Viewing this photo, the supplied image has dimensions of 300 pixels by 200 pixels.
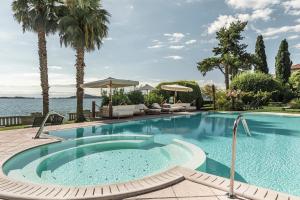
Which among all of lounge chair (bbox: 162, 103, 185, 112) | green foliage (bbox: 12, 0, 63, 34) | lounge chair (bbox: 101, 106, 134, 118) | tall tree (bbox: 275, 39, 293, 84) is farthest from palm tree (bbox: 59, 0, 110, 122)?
tall tree (bbox: 275, 39, 293, 84)

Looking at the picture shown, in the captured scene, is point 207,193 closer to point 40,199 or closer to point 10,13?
point 40,199

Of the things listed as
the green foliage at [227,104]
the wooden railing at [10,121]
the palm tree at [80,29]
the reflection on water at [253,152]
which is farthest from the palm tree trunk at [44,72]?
the green foliage at [227,104]

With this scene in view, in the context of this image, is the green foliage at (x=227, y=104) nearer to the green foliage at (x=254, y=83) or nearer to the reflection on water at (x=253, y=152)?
the green foliage at (x=254, y=83)

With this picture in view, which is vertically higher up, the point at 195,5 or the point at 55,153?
the point at 195,5

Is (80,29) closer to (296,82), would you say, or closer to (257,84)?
(257,84)

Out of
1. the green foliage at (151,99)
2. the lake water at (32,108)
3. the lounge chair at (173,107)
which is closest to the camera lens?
the lounge chair at (173,107)

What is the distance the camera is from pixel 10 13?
50.0 feet

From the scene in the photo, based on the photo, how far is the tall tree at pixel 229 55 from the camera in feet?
107

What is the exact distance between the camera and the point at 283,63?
125 ft

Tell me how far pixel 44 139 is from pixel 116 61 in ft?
57.3

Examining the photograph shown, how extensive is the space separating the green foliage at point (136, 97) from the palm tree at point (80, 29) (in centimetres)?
411

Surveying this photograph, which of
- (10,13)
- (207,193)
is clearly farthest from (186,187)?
(10,13)

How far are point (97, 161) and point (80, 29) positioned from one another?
10.1m

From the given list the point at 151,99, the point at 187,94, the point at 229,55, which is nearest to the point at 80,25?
the point at 151,99
